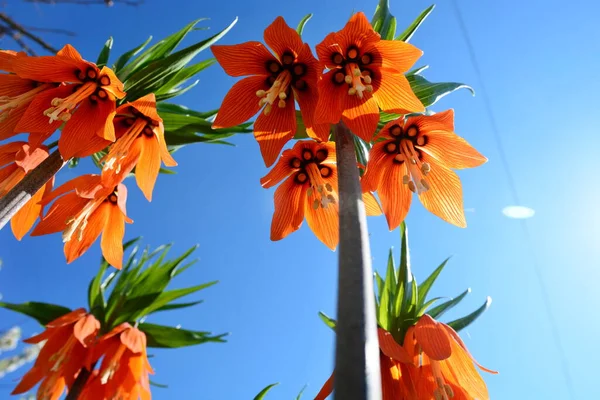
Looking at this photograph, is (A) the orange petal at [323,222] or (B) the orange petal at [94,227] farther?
(B) the orange petal at [94,227]

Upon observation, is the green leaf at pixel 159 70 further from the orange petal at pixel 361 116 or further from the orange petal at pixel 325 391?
the orange petal at pixel 325 391

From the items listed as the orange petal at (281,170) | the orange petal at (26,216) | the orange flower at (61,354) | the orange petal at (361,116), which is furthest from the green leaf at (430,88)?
the orange flower at (61,354)

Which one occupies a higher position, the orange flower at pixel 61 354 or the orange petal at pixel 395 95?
the orange petal at pixel 395 95

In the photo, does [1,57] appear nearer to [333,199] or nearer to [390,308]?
[333,199]

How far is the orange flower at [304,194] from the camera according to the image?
1.40 meters

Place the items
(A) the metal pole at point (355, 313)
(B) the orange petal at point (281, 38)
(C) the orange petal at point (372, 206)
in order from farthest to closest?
1. (C) the orange petal at point (372, 206)
2. (B) the orange petal at point (281, 38)
3. (A) the metal pole at point (355, 313)

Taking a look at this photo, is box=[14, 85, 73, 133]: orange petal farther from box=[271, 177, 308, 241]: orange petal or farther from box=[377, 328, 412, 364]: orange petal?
box=[377, 328, 412, 364]: orange petal

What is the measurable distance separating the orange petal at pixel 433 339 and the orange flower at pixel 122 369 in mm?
987

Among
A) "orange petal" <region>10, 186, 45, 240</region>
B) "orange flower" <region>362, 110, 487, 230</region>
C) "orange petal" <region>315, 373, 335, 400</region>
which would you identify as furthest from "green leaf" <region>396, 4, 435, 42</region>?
"orange petal" <region>10, 186, 45, 240</region>

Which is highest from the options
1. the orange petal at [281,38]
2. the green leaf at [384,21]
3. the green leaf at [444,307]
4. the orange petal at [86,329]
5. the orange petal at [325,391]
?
the green leaf at [384,21]

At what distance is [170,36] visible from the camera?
1.68 m

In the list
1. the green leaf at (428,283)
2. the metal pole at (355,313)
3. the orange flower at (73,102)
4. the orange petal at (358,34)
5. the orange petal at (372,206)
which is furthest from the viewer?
the green leaf at (428,283)

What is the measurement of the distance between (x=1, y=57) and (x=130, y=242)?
3.48 ft

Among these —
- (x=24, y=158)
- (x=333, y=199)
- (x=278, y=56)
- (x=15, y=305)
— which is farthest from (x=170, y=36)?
(x=15, y=305)
